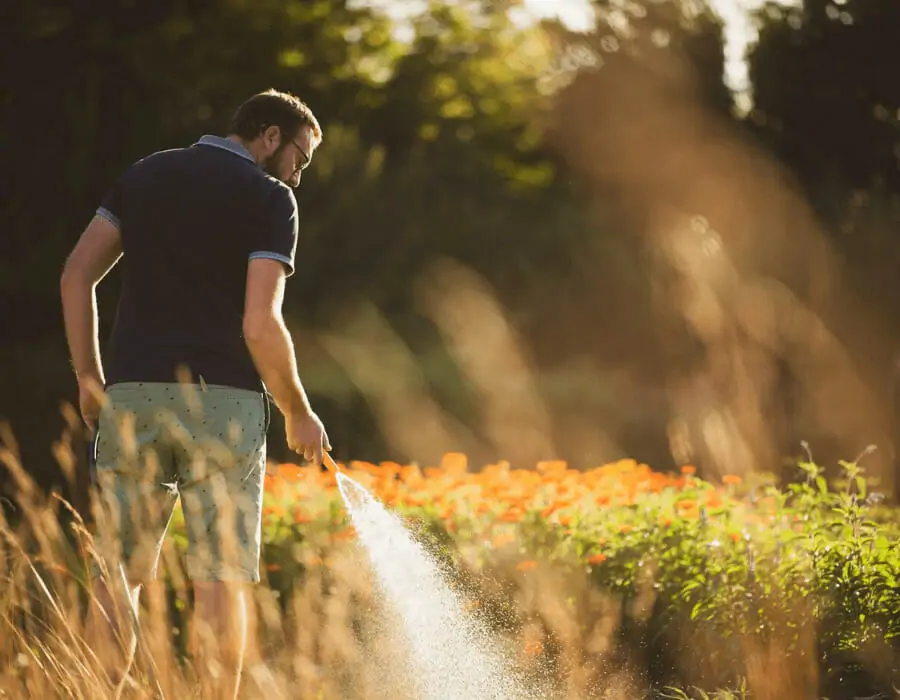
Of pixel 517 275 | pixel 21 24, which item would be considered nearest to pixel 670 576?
pixel 21 24

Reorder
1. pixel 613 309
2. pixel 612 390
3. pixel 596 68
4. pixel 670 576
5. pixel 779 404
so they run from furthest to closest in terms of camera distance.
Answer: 1. pixel 596 68
2. pixel 613 309
3. pixel 612 390
4. pixel 779 404
5. pixel 670 576

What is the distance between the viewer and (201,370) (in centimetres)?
327

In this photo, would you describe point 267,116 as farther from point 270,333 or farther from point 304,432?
point 304,432

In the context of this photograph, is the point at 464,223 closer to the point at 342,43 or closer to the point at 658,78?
the point at 658,78

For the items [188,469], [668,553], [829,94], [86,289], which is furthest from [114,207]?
[829,94]

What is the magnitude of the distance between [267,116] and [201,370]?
0.77 metres

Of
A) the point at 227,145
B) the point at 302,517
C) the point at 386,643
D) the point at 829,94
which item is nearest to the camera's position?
the point at 227,145

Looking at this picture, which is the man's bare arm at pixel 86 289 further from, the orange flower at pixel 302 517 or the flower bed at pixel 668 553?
the orange flower at pixel 302 517

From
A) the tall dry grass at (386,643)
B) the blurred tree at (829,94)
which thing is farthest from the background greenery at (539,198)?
the tall dry grass at (386,643)

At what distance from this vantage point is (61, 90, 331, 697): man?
322 cm

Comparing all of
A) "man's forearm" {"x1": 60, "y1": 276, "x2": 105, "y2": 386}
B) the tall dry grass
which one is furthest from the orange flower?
"man's forearm" {"x1": 60, "y1": 276, "x2": 105, "y2": 386}

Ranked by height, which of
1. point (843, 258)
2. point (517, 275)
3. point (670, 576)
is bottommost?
point (517, 275)

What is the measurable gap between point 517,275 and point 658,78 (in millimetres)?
3706

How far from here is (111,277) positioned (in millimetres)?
12516
